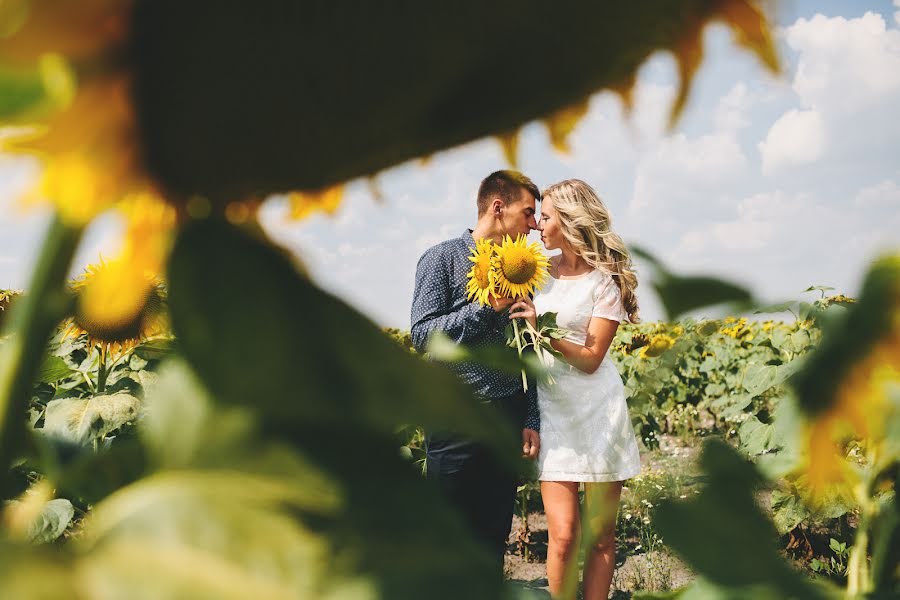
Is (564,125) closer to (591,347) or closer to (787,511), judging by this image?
(591,347)

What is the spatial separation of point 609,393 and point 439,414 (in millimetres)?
2795

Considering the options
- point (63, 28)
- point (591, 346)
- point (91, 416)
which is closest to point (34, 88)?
point (63, 28)

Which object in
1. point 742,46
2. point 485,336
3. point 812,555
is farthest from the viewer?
point 812,555

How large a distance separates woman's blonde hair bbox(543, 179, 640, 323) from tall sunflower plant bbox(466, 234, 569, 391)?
0.20 metres

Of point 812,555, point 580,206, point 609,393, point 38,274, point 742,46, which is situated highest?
point 580,206

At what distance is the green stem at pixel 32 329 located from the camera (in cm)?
26

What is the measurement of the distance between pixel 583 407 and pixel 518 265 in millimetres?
656

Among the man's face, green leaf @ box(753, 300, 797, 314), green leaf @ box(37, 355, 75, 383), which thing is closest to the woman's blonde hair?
the man's face

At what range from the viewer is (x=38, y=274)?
254 millimetres

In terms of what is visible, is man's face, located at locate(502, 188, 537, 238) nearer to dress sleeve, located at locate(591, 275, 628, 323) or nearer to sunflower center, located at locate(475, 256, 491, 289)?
sunflower center, located at locate(475, 256, 491, 289)

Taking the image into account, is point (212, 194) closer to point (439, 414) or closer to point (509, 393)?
point (439, 414)

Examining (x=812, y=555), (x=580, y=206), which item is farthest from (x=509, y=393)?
(x=812, y=555)

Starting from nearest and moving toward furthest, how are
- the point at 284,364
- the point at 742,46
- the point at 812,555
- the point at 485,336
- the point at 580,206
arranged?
the point at 284,364
the point at 742,46
the point at 485,336
the point at 580,206
the point at 812,555

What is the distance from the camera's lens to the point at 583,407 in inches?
114
